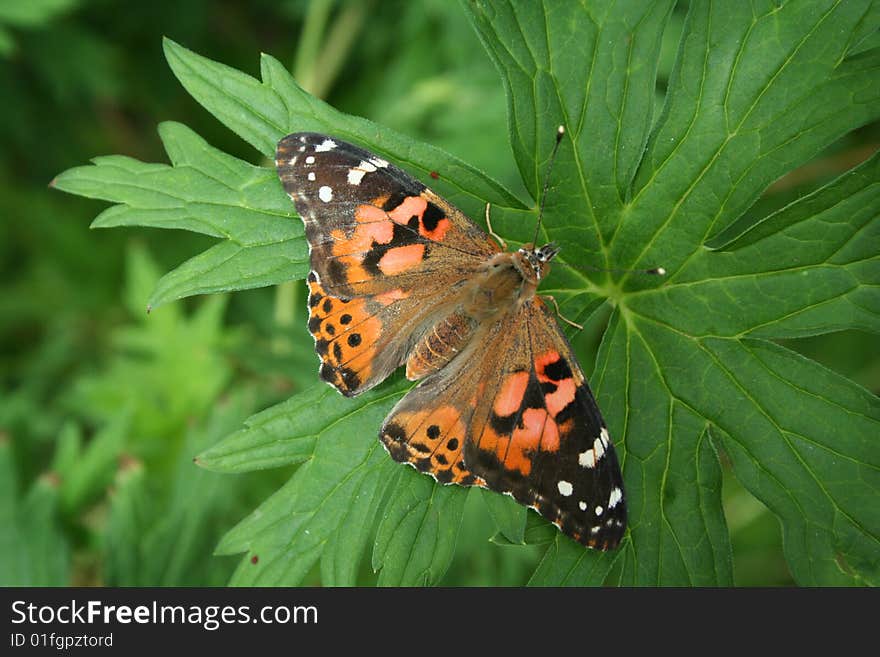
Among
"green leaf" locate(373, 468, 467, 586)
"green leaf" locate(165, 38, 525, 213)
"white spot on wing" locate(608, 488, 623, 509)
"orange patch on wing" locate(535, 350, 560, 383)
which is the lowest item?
"green leaf" locate(373, 468, 467, 586)

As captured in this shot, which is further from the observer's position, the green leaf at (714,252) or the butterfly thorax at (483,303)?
the butterfly thorax at (483,303)

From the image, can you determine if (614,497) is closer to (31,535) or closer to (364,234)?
(364,234)

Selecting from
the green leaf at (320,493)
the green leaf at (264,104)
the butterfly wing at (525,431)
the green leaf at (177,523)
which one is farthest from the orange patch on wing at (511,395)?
the green leaf at (177,523)

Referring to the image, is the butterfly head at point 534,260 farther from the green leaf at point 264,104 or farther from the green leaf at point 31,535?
the green leaf at point 31,535

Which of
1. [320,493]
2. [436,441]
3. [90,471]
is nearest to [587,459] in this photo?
[436,441]

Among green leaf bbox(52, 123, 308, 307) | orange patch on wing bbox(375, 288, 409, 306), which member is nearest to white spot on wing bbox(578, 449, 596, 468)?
orange patch on wing bbox(375, 288, 409, 306)

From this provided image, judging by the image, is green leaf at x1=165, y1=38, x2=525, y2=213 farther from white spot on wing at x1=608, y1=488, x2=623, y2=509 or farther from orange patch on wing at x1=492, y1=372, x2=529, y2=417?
white spot on wing at x1=608, y1=488, x2=623, y2=509

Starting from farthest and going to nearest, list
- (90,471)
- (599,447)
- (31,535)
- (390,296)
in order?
(90,471), (31,535), (390,296), (599,447)
